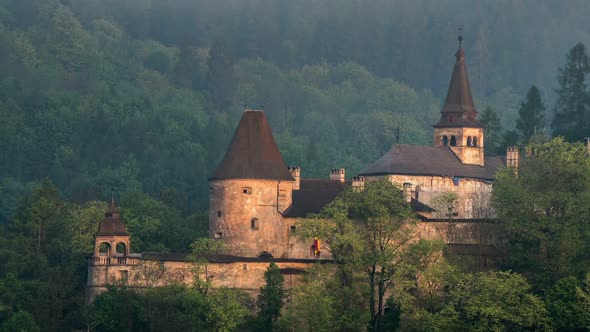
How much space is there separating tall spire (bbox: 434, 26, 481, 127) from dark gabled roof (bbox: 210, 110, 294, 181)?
2034cm

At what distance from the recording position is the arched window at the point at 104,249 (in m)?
78.9

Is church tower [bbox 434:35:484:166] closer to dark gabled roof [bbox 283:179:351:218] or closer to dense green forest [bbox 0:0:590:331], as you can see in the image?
dense green forest [bbox 0:0:590:331]

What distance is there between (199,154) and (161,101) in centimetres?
2618

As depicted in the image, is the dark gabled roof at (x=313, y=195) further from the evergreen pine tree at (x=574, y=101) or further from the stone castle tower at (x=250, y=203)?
the evergreen pine tree at (x=574, y=101)

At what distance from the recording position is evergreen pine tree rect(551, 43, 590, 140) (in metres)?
111

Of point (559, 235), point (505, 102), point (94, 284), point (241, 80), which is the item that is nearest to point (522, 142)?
point (559, 235)

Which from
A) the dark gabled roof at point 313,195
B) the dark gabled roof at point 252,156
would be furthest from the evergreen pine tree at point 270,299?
the dark gabled roof at point 252,156

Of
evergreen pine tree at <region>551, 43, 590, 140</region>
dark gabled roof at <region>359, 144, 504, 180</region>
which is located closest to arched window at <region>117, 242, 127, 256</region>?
dark gabled roof at <region>359, 144, 504, 180</region>

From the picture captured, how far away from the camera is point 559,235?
255ft

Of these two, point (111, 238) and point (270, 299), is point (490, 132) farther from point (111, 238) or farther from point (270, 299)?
point (111, 238)

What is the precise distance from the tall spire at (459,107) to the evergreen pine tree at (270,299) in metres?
26.1

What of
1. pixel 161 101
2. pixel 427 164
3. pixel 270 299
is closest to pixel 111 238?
pixel 270 299

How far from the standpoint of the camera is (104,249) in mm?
81812

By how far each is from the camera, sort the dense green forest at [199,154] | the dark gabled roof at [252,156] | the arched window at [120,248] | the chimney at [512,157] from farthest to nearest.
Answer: the chimney at [512,157], the dark gabled roof at [252,156], the arched window at [120,248], the dense green forest at [199,154]
